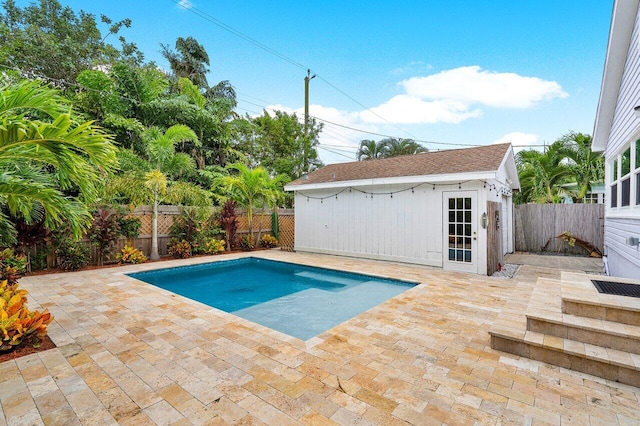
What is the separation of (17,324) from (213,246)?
312 inches

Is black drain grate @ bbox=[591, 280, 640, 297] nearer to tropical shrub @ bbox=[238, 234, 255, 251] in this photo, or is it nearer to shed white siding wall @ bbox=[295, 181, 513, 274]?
shed white siding wall @ bbox=[295, 181, 513, 274]

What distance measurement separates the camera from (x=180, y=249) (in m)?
10.3

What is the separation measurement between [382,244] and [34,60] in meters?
16.4

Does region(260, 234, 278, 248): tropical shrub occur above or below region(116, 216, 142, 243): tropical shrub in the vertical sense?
below

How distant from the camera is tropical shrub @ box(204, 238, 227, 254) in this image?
11164 mm

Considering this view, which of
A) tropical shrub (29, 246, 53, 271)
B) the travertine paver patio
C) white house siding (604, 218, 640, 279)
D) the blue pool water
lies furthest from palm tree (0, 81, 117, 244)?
white house siding (604, 218, 640, 279)

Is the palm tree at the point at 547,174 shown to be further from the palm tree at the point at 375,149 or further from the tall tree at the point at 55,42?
the tall tree at the point at 55,42

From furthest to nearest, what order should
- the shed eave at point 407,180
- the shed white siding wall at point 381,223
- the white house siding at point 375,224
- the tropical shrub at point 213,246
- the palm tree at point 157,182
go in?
1. the tropical shrub at point 213,246
2. the palm tree at point 157,182
3. the white house siding at point 375,224
4. the shed white siding wall at point 381,223
5. the shed eave at point 407,180

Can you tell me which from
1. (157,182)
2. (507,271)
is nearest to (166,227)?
(157,182)

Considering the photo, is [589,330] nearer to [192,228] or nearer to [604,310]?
[604,310]

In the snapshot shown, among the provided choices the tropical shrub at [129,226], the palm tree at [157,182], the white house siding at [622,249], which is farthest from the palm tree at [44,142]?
the white house siding at [622,249]

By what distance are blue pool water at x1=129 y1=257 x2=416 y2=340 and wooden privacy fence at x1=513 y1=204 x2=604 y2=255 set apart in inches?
305

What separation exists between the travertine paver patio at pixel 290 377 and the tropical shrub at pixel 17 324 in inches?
10.2

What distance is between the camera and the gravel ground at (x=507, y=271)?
7.44 meters
